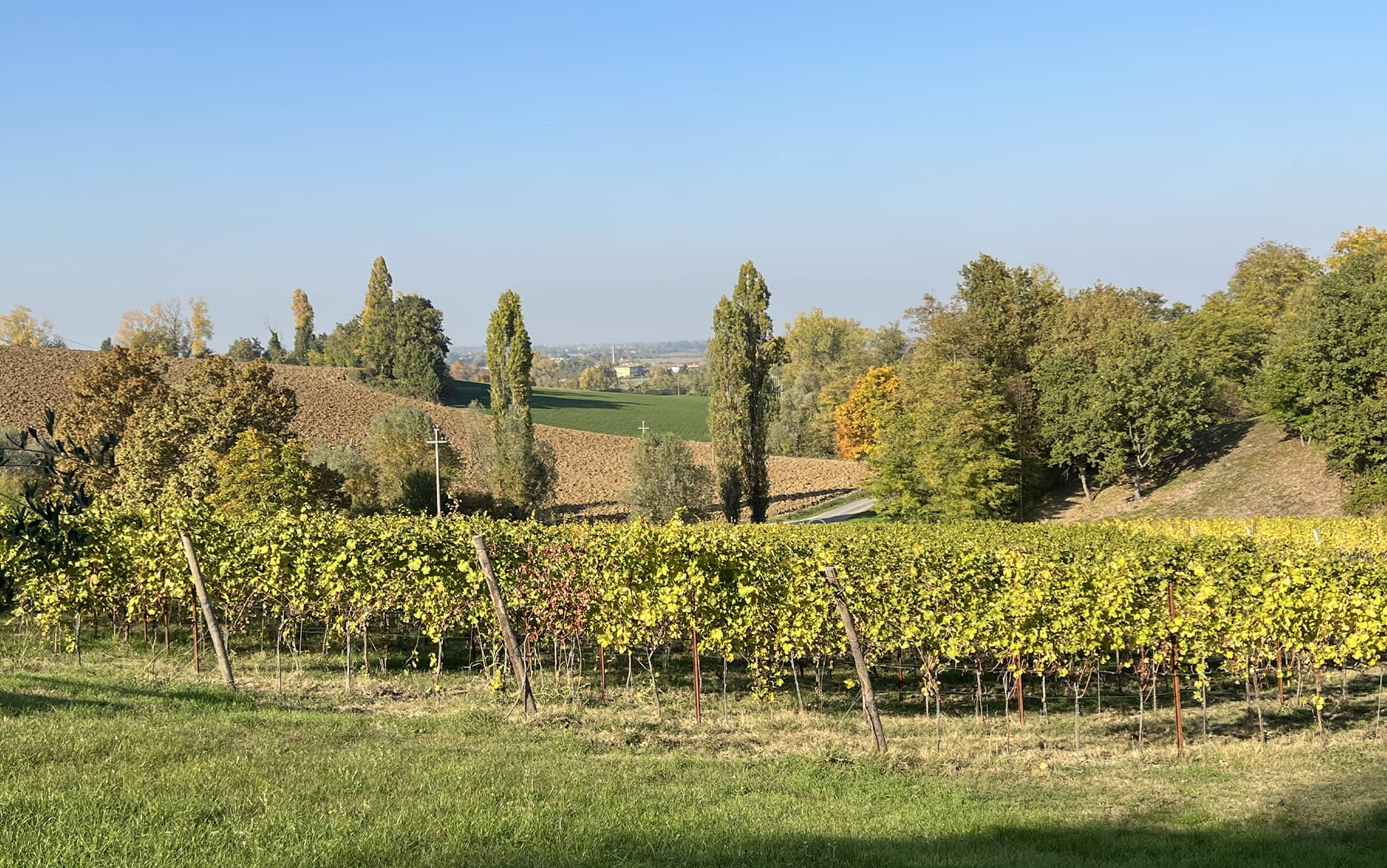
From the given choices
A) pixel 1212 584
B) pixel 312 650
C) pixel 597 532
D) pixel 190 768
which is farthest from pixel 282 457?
pixel 1212 584

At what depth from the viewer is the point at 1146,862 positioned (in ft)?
24.6

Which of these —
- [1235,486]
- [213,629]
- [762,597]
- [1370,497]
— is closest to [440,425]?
[1235,486]

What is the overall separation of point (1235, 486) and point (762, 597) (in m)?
41.6

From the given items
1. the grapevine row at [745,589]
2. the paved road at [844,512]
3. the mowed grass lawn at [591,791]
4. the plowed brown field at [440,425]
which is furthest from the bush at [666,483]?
the mowed grass lawn at [591,791]

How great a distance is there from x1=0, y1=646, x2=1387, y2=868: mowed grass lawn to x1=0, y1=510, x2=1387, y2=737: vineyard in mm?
1338

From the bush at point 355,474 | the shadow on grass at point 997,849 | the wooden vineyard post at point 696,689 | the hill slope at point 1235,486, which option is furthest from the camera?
the hill slope at point 1235,486

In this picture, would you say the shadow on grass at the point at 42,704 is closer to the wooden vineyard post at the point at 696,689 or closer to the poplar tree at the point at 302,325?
the wooden vineyard post at the point at 696,689

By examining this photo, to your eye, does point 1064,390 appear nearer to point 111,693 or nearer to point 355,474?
point 355,474

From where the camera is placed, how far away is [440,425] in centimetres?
7256

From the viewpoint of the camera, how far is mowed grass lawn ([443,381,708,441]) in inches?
3831

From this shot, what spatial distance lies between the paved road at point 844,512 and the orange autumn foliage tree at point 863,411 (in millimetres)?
4761

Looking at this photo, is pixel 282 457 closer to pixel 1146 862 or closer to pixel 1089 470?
pixel 1146 862

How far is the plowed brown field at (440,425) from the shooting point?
61.5 m

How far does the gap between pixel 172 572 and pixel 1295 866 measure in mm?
15823
